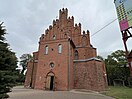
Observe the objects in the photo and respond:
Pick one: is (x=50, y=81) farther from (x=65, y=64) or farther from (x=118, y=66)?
(x=118, y=66)

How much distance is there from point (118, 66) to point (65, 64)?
24.2 metres

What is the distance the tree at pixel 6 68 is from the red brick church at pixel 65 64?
12.7 metres

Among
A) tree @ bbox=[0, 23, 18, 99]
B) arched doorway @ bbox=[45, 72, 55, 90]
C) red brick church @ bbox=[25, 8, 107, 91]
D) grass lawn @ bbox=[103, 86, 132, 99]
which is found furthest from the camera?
arched doorway @ bbox=[45, 72, 55, 90]

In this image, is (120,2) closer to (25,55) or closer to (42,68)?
(42,68)

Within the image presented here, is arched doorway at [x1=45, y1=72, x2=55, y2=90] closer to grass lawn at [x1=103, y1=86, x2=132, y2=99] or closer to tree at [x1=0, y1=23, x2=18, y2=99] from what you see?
grass lawn at [x1=103, y1=86, x2=132, y2=99]

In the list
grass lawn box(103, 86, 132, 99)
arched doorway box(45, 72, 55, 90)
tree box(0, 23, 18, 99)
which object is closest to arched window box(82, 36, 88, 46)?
arched doorway box(45, 72, 55, 90)

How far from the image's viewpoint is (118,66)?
120 ft

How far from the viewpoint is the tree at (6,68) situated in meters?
4.95

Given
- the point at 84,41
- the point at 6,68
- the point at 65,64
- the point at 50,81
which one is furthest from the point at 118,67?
the point at 6,68

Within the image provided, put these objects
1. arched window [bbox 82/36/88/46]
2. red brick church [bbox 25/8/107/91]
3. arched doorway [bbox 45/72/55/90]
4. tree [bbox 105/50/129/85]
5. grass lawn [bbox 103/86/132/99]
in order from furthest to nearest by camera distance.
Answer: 1. tree [bbox 105/50/129/85]
2. arched window [bbox 82/36/88/46]
3. arched doorway [bbox 45/72/55/90]
4. red brick church [bbox 25/8/107/91]
5. grass lawn [bbox 103/86/132/99]

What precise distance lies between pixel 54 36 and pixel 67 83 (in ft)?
25.4

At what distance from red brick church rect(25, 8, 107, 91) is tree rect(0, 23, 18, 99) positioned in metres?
12.7

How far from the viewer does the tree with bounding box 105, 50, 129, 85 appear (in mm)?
36156

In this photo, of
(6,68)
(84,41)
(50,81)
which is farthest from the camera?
(84,41)
